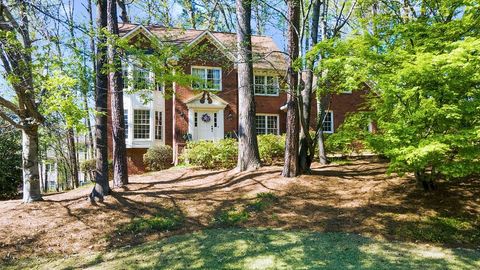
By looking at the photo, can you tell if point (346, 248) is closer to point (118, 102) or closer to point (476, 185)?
point (476, 185)

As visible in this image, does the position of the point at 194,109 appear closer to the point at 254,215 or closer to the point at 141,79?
the point at 141,79

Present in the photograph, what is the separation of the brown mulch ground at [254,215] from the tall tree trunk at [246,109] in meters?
1.12

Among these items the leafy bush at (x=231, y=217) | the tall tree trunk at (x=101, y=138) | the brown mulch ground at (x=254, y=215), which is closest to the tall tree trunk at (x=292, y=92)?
the brown mulch ground at (x=254, y=215)

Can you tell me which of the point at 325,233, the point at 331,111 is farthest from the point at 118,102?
the point at 331,111

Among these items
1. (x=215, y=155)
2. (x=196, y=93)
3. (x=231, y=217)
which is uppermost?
(x=196, y=93)

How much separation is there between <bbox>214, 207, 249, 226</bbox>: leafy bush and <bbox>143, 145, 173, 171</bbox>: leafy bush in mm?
10003

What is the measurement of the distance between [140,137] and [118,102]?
8.33m

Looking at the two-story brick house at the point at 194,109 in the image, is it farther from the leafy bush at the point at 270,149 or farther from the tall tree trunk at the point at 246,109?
the tall tree trunk at the point at 246,109

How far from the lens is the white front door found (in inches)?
846

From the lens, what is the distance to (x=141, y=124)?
20.7 meters

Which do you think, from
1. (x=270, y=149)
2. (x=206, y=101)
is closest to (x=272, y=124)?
(x=206, y=101)

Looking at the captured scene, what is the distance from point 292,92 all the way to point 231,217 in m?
4.42

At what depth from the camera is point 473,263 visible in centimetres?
621

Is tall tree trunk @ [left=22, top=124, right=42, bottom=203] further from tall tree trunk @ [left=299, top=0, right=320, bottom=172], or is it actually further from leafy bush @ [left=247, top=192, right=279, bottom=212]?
tall tree trunk @ [left=299, top=0, right=320, bottom=172]
